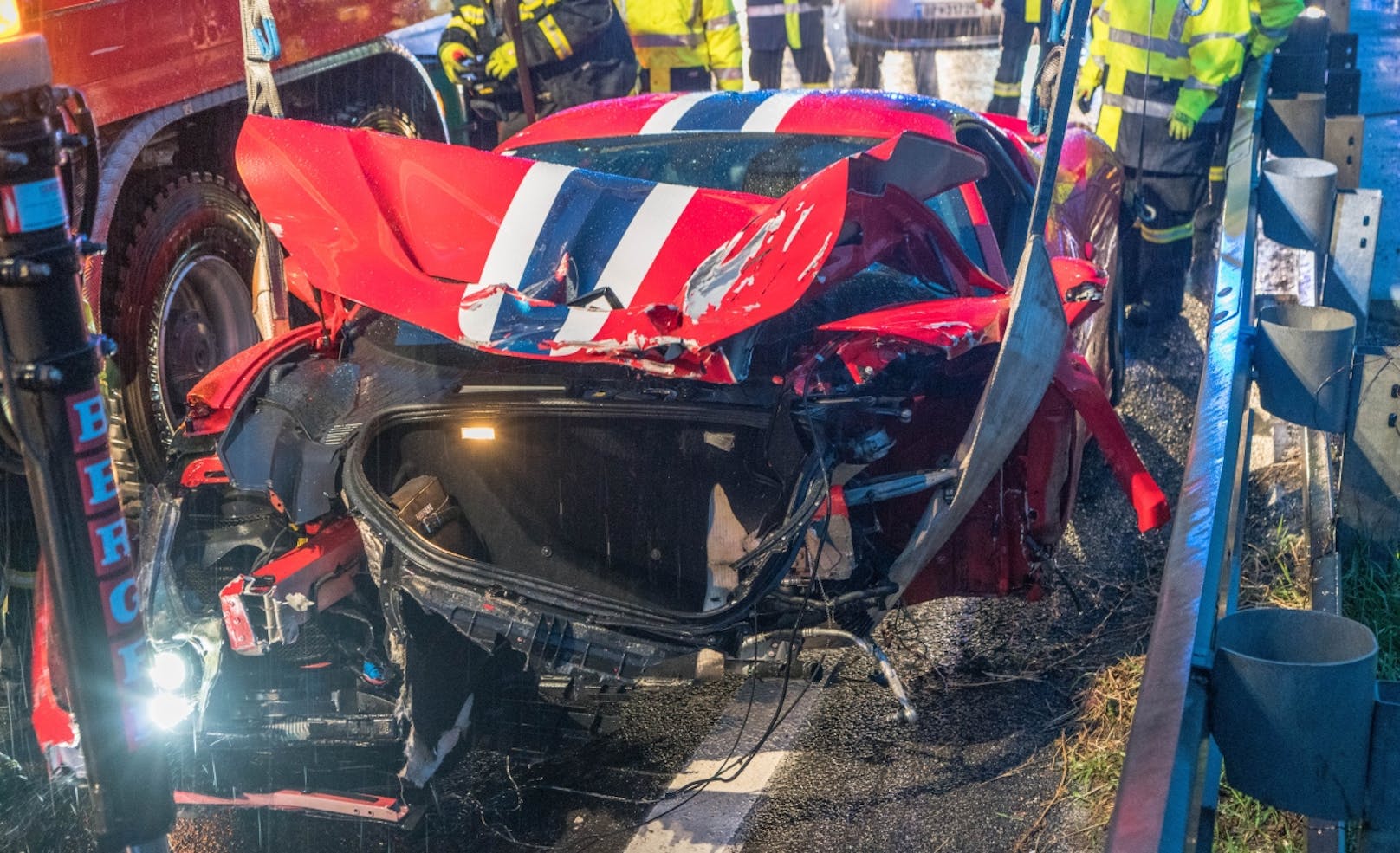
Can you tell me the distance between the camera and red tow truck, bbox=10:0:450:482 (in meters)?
4.31

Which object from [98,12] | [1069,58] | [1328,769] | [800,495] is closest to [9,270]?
[800,495]

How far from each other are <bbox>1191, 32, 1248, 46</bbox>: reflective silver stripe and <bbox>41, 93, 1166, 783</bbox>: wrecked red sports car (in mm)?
3049

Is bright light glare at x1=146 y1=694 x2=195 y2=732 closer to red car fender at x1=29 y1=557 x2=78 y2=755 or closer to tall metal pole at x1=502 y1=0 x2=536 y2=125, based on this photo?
red car fender at x1=29 y1=557 x2=78 y2=755

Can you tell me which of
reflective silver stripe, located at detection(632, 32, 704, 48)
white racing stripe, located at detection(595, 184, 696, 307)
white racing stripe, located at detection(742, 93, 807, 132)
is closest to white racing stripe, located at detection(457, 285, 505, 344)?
white racing stripe, located at detection(595, 184, 696, 307)

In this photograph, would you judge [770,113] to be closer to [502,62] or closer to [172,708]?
[172,708]

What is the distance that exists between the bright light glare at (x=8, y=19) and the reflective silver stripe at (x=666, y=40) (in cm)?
642

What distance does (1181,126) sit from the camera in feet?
19.9

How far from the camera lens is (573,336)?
2.76 m

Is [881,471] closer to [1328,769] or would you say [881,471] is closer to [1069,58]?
[1069,58]

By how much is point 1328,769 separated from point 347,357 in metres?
2.52

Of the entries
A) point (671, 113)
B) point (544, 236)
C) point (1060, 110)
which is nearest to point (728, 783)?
point (544, 236)

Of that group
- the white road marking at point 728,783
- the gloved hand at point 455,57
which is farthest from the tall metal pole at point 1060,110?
the gloved hand at point 455,57

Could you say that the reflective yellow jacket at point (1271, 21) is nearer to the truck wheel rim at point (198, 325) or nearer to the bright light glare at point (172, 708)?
the truck wheel rim at point (198, 325)

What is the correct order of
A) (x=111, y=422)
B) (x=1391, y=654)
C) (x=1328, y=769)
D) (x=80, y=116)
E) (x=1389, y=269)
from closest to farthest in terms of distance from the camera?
(x=1328, y=769), (x=80, y=116), (x=1391, y=654), (x=111, y=422), (x=1389, y=269)
